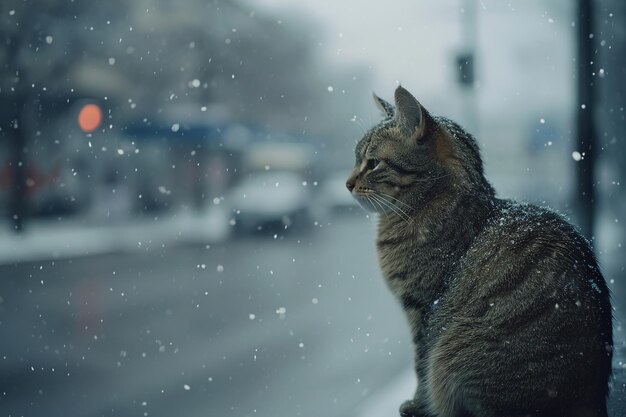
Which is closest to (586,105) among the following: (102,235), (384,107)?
(384,107)

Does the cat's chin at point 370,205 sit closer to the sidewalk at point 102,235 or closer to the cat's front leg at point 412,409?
the cat's front leg at point 412,409

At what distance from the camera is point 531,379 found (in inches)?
48.1

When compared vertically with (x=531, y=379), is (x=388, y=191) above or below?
above

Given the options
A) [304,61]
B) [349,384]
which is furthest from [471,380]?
[304,61]

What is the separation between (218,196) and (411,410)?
14.1 metres

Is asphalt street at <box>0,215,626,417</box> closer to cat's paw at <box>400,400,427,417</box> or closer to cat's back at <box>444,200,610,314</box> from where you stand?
cat's paw at <box>400,400,427,417</box>

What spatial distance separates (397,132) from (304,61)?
49.6ft

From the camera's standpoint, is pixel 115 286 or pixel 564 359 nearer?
pixel 564 359

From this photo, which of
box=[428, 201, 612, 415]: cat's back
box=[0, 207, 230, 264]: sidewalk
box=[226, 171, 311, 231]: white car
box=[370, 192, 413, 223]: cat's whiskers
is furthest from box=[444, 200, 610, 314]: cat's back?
box=[226, 171, 311, 231]: white car

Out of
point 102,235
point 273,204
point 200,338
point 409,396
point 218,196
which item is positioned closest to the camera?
point 409,396

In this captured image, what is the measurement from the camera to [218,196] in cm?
1539

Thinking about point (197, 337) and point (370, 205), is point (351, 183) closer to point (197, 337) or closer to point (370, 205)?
point (370, 205)

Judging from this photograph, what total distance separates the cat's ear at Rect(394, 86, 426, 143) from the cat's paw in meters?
0.63

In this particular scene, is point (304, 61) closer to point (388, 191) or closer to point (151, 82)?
point (151, 82)
